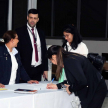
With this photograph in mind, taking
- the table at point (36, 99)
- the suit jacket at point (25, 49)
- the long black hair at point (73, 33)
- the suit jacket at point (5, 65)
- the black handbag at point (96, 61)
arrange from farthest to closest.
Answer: the suit jacket at point (25, 49) < the long black hair at point (73, 33) < the suit jacket at point (5, 65) < the black handbag at point (96, 61) < the table at point (36, 99)

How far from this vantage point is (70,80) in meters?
2.63

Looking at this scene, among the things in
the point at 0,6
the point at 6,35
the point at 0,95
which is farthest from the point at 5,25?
the point at 0,95

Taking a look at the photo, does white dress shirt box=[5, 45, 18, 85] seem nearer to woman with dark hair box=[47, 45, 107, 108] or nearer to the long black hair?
the long black hair

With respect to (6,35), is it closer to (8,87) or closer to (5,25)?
(8,87)

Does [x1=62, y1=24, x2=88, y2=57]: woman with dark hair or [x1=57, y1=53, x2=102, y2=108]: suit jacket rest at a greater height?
[x1=62, y1=24, x2=88, y2=57]: woman with dark hair

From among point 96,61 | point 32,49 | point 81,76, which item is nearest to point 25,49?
point 32,49

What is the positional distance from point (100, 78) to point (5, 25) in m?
4.33

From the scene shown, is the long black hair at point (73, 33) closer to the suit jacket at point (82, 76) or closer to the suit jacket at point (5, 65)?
the suit jacket at point (5, 65)

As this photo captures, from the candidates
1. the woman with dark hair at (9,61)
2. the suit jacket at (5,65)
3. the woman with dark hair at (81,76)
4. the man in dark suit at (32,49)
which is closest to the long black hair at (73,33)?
the man in dark suit at (32,49)

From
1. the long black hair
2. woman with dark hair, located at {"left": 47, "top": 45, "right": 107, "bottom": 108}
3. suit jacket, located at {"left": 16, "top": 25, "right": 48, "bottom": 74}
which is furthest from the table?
the long black hair

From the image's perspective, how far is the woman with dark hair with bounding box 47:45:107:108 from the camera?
8.32 feet

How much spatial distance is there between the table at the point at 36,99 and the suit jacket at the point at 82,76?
1.14 feet

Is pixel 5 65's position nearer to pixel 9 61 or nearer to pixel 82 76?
pixel 9 61

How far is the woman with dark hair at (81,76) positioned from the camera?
254cm
